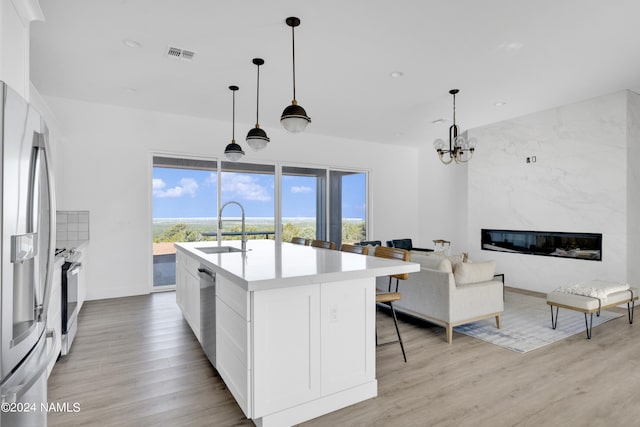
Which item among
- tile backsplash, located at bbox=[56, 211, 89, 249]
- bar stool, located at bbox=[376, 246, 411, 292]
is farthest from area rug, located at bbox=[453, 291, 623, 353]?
tile backsplash, located at bbox=[56, 211, 89, 249]

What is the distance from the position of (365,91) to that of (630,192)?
3777 mm

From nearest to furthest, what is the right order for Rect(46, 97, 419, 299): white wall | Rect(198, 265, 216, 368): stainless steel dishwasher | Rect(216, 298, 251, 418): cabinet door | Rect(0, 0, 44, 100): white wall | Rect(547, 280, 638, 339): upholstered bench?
Rect(0, 0, 44, 100): white wall, Rect(216, 298, 251, 418): cabinet door, Rect(198, 265, 216, 368): stainless steel dishwasher, Rect(547, 280, 638, 339): upholstered bench, Rect(46, 97, 419, 299): white wall

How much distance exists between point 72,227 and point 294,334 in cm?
434

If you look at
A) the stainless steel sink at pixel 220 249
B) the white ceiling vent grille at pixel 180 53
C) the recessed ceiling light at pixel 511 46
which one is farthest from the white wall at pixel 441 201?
the white ceiling vent grille at pixel 180 53

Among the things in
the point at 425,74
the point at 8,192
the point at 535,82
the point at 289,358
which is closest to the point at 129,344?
the point at 289,358

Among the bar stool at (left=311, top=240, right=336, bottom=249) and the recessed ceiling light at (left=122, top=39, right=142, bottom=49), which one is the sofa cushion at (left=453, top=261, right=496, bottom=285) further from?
the recessed ceiling light at (left=122, top=39, right=142, bottom=49)

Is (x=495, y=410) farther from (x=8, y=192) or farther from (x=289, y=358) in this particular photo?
(x=8, y=192)

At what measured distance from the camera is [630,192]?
461cm

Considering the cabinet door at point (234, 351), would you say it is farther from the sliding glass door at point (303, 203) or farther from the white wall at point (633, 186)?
the white wall at point (633, 186)

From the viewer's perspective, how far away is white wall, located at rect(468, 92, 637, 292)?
462cm

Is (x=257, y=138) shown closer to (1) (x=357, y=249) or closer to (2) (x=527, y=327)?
(1) (x=357, y=249)

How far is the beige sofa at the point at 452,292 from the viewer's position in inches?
129

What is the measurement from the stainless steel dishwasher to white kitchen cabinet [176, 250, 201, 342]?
0.78ft

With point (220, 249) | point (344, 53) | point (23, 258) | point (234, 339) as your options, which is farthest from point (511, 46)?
point (23, 258)
